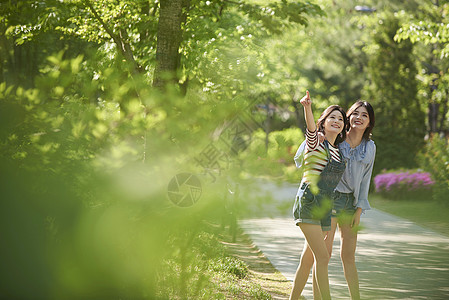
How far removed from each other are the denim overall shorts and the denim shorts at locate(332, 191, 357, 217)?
0.23m

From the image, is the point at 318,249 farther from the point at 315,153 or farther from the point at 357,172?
the point at 357,172

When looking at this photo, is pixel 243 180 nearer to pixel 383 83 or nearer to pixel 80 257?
pixel 80 257

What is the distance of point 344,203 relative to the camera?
209 inches

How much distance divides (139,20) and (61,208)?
5.89 metres

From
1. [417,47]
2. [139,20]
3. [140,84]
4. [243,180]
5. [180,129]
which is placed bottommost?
[243,180]

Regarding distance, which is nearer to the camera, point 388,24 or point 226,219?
point 226,219

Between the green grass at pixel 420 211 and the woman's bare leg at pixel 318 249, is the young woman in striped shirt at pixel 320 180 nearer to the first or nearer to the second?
the woman's bare leg at pixel 318 249

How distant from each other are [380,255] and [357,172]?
423 cm

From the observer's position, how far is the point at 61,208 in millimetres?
3191

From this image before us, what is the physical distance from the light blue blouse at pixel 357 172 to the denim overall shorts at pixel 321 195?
0.21 metres

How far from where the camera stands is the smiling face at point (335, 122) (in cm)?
517

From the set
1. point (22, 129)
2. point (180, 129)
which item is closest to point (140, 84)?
point (180, 129)

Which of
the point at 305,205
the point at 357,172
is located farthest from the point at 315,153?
the point at 357,172

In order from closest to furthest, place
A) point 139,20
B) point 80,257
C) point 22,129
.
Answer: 1. point 80,257
2. point 22,129
3. point 139,20
